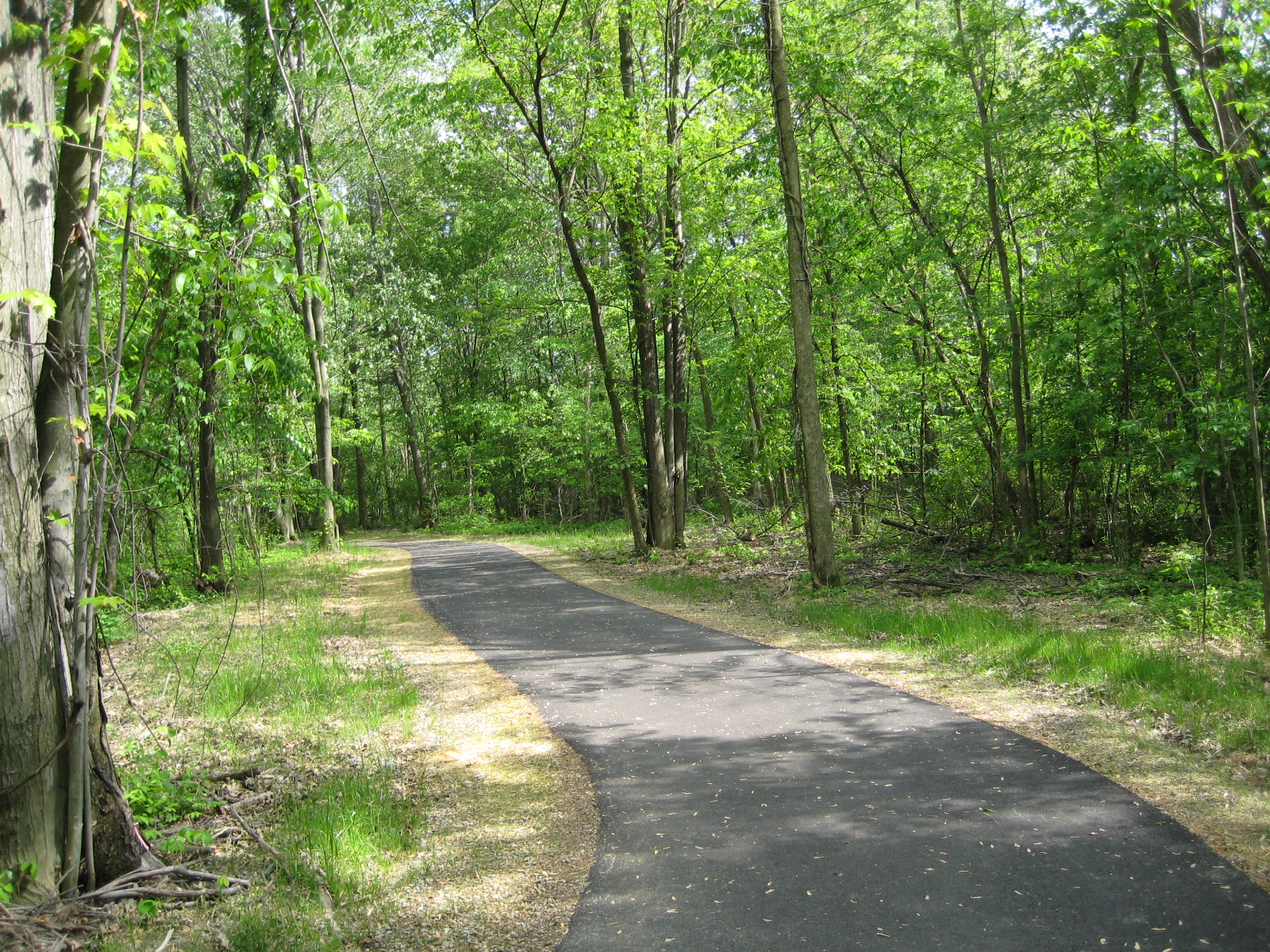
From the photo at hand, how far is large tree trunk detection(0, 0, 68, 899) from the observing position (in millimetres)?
3449

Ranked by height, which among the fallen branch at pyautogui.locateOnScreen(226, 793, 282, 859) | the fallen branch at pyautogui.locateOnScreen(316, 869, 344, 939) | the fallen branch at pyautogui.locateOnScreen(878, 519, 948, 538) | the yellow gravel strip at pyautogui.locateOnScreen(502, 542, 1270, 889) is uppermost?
the fallen branch at pyautogui.locateOnScreen(878, 519, 948, 538)

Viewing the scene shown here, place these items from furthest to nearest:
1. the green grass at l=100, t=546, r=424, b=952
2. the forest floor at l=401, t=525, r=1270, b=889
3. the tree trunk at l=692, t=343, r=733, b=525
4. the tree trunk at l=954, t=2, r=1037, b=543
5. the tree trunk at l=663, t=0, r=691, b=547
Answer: the tree trunk at l=692, t=343, r=733, b=525, the tree trunk at l=663, t=0, r=691, b=547, the tree trunk at l=954, t=2, r=1037, b=543, the forest floor at l=401, t=525, r=1270, b=889, the green grass at l=100, t=546, r=424, b=952

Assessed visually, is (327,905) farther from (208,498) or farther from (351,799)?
(208,498)

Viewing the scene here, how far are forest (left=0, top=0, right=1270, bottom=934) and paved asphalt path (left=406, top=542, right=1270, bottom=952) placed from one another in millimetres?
2637

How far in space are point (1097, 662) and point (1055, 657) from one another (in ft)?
1.24

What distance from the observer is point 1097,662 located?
720cm

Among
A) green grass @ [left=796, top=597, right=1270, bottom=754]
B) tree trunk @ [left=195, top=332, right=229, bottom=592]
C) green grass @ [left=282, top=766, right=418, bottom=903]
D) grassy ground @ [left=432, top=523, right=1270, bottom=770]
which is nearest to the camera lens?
green grass @ [left=282, top=766, right=418, bottom=903]

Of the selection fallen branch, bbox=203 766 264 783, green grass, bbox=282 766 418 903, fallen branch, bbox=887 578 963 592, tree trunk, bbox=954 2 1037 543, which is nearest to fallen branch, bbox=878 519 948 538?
tree trunk, bbox=954 2 1037 543

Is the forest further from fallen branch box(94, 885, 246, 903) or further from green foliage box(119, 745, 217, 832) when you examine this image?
green foliage box(119, 745, 217, 832)

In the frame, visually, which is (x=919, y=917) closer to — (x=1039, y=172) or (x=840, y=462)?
(x=1039, y=172)

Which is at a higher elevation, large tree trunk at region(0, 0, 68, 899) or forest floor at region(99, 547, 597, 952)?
large tree trunk at region(0, 0, 68, 899)

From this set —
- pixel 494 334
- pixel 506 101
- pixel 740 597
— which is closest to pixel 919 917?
pixel 740 597

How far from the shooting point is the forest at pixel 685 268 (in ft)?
12.0

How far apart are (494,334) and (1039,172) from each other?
19.7 m
